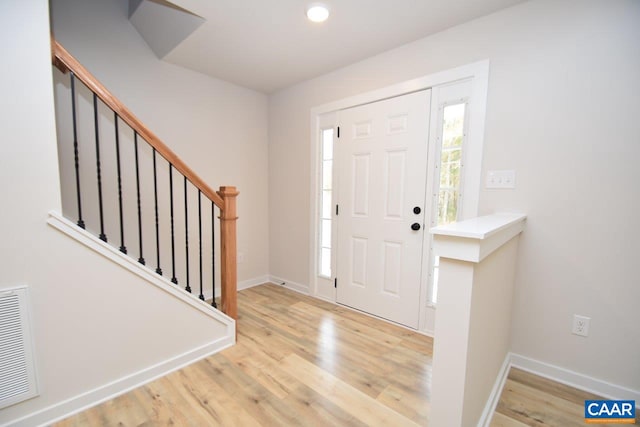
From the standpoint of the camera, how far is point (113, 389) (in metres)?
1.58

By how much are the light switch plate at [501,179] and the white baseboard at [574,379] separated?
1.21 meters

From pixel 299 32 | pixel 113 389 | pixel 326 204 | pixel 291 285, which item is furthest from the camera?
pixel 291 285

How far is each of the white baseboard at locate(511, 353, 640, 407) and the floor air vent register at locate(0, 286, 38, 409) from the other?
9.48ft

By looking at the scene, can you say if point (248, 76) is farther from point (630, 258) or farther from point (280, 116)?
point (630, 258)

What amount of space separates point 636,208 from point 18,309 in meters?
3.27

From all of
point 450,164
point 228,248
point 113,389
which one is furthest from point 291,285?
point 450,164

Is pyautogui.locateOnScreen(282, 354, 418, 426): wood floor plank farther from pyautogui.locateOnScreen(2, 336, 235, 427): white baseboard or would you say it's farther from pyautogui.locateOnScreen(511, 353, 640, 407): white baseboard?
pyautogui.locateOnScreen(511, 353, 640, 407): white baseboard

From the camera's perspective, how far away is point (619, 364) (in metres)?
1.60

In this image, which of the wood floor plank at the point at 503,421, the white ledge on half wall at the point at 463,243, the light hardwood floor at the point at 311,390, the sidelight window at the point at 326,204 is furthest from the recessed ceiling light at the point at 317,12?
the wood floor plank at the point at 503,421

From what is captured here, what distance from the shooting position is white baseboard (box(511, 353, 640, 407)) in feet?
5.19

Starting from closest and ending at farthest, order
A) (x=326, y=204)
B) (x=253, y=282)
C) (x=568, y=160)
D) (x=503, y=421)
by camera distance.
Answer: (x=503, y=421) < (x=568, y=160) < (x=326, y=204) < (x=253, y=282)

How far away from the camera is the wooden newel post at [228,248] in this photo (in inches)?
81.4

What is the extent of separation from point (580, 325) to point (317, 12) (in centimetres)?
269

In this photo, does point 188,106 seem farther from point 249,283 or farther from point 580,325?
point 580,325
